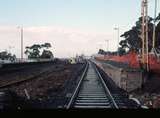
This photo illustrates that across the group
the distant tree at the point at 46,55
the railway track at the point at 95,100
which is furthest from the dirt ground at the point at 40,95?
the distant tree at the point at 46,55

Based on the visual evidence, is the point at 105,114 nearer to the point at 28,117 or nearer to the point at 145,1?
the point at 28,117

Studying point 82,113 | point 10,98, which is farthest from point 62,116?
point 10,98

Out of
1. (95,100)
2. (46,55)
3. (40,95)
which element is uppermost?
(46,55)

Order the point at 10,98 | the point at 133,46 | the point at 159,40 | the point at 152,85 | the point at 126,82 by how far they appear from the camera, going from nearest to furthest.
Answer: the point at 10,98 → the point at 126,82 → the point at 152,85 → the point at 159,40 → the point at 133,46

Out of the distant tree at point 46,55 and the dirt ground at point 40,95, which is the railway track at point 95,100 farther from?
the distant tree at point 46,55

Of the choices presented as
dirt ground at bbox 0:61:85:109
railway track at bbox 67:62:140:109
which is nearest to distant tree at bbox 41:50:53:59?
dirt ground at bbox 0:61:85:109

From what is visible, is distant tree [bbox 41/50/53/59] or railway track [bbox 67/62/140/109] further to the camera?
distant tree [bbox 41/50/53/59]

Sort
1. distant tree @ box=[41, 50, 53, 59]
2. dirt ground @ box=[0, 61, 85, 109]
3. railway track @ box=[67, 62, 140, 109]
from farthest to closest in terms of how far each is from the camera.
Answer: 1. distant tree @ box=[41, 50, 53, 59]
2. railway track @ box=[67, 62, 140, 109]
3. dirt ground @ box=[0, 61, 85, 109]

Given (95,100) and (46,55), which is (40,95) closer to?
(95,100)

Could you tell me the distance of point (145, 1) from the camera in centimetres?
4088

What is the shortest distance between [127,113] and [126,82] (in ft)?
71.5

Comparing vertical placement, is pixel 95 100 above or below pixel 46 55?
below

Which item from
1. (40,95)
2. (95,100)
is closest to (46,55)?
(40,95)

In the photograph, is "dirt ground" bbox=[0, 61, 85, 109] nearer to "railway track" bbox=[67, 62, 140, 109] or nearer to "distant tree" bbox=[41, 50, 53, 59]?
"railway track" bbox=[67, 62, 140, 109]
